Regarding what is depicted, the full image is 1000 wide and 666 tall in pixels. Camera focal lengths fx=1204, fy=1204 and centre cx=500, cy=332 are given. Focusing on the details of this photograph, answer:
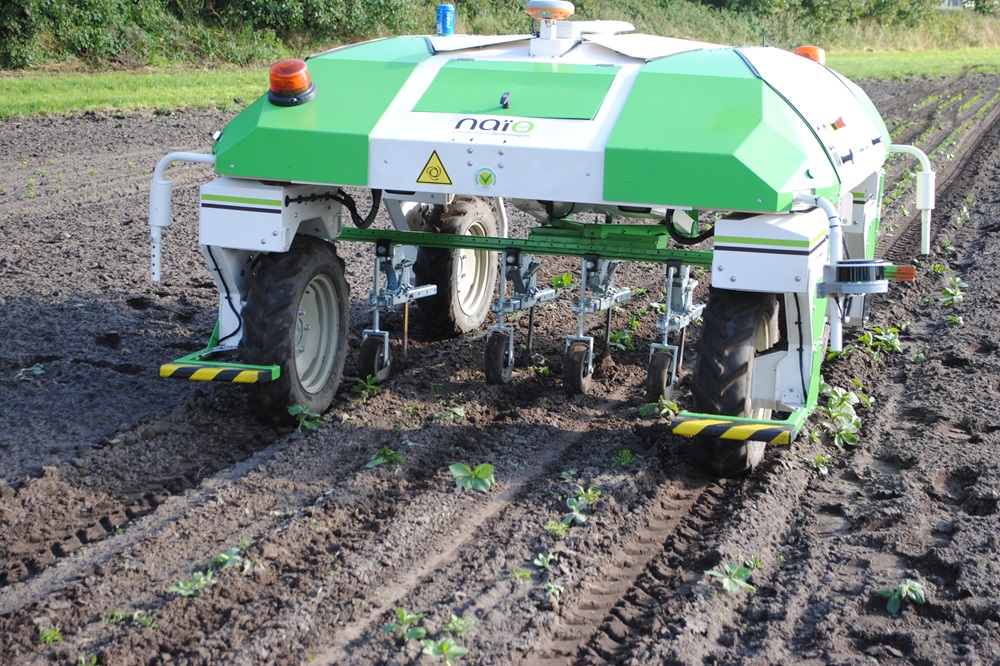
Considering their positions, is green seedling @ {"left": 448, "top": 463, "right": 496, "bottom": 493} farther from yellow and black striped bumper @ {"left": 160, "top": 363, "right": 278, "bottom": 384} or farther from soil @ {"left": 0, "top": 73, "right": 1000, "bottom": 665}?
yellow and black striped bumper @ {"left": 160, "top": 363, "right": 278, "bottom": 384}

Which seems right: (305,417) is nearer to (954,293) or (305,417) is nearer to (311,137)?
(311,137)

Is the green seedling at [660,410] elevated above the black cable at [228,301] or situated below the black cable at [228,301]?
below

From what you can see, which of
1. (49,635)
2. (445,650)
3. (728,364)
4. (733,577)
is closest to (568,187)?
(728,364)

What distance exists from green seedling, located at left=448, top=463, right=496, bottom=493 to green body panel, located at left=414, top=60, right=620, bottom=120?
1748mm

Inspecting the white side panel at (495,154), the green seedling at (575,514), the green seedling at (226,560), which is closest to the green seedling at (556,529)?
the green seedling at (575,514)

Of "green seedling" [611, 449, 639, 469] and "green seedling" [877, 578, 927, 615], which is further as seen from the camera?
"green seedling" [611, 449, 639, 469]

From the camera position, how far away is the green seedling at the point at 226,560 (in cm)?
444

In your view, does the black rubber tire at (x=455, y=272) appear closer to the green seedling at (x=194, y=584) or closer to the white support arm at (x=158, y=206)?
the white support arm at (x=158, y=206)

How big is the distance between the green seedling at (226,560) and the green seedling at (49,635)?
611 millimetres

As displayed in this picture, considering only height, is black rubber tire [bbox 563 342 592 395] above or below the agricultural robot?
below

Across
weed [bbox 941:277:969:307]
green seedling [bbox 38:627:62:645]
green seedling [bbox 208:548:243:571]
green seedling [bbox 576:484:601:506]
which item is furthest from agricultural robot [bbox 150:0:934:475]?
weed [bbox 941:277:969:307]

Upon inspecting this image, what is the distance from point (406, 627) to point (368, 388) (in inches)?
108

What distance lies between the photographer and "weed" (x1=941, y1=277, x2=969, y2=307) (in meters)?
9.05

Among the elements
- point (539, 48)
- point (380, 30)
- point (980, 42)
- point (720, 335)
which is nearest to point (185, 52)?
point (380, 30)
